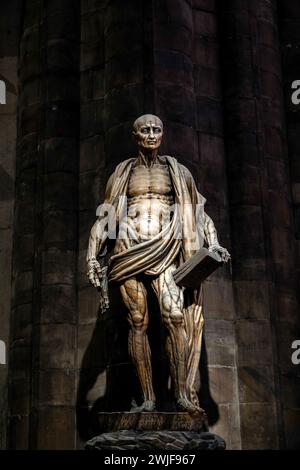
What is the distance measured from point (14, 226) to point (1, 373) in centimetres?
225

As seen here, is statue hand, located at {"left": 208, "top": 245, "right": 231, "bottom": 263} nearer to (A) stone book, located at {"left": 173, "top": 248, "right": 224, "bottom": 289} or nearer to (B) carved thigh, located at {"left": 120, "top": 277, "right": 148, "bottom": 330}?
(A) stone book, located at {"left": 173, "top": 248, "right": 224, "bottom": 289}

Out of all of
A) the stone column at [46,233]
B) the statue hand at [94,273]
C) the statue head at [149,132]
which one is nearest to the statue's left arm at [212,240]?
the statue head at [149,132]

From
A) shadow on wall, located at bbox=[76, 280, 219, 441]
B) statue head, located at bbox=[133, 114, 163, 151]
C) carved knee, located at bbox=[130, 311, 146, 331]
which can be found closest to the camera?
carved knee, located at bbox=[130, 311, 146, 331]

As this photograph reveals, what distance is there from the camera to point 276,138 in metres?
11.8

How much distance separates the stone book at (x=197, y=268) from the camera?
8.00 m

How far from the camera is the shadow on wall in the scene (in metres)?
9.41

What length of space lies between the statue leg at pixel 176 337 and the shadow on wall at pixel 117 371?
1.12 metres

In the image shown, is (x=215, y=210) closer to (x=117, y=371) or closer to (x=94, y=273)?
(x=117, y=371)

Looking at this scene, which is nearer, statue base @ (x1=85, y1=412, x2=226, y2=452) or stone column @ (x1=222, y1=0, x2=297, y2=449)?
statue base @ (x1=85, y1=412, x2=226, y2=452)

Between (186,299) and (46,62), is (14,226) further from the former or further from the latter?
(186,299)

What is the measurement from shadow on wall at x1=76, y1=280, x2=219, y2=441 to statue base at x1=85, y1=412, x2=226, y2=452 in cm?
136

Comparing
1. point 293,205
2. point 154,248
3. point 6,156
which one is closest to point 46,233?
point 6,156

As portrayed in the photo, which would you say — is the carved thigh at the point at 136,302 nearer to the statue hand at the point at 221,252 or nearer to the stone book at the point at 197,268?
the stone book at the point at 197,268

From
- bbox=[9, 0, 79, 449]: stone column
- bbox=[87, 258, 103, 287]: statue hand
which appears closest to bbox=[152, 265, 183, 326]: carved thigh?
bbox=[87, 258, 103, 287]: statue hand
